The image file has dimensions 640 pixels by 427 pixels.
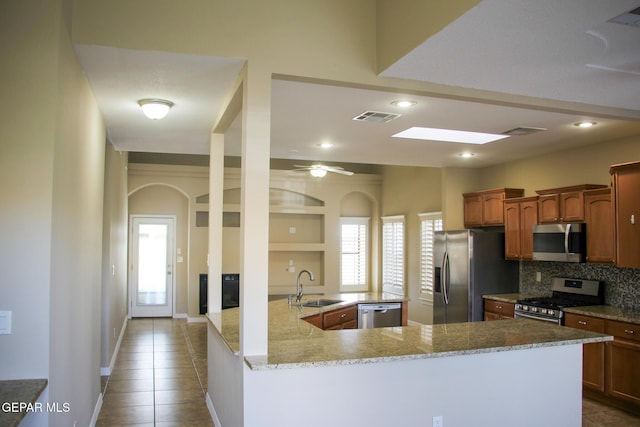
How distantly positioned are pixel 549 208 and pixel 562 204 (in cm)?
20

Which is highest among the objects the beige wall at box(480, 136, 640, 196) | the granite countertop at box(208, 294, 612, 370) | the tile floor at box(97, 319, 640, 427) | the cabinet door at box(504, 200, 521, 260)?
the beige wall at box(480, 136, 640, 196)

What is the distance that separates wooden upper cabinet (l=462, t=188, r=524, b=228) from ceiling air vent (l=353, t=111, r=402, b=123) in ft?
9.59

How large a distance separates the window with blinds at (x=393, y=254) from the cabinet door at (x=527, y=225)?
11.0 feet

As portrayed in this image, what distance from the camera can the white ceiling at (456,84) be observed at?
2516 mm

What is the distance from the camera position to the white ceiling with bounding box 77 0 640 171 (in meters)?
2.52

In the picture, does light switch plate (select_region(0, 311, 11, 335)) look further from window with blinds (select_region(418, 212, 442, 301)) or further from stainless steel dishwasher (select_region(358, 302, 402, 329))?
window with blinds (select_region(418, 212, 442, 301))

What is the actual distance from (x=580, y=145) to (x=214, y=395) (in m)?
4.83

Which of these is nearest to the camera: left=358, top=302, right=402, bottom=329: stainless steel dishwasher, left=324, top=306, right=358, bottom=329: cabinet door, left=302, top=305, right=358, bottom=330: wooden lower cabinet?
left=302, top=305, right=358, bottom=330: wooden lower cabinet

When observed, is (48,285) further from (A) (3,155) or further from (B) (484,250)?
(B) (484,250)

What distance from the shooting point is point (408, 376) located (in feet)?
10.5

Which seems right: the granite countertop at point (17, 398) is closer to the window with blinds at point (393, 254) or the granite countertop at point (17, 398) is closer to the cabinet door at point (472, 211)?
the cabinet door at point (472, 211)

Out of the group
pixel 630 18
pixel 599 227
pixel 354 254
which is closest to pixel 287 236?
pixel 354 254

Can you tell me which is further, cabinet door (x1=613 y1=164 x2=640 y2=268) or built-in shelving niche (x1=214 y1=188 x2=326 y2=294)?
built-in shelving niche (x1=214 y1=188 x2=326 y2=294)

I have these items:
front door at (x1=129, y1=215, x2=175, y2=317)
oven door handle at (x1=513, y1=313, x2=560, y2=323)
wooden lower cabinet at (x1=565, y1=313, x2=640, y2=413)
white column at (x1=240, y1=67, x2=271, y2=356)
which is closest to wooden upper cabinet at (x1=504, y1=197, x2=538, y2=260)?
oven door handle at (x1=513, y1=313, x2=560, y2=323)
